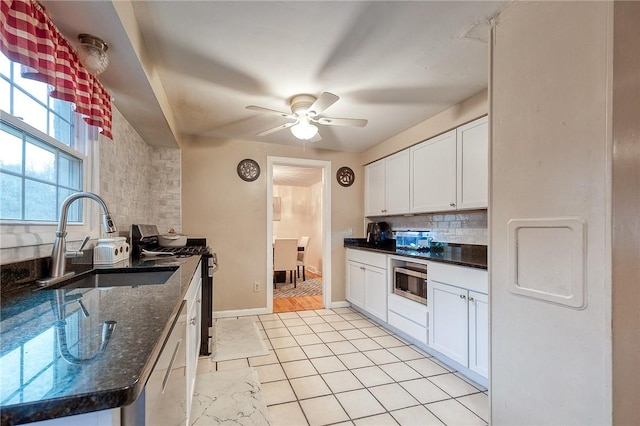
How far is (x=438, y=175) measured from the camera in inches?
110

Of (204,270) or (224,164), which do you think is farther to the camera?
(224,164)

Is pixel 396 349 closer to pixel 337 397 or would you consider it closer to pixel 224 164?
pixel 337 397

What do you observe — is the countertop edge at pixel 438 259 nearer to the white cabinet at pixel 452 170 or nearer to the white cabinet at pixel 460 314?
the white cabinet at pixel 460 314

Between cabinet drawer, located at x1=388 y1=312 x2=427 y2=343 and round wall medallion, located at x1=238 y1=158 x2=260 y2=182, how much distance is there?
7.53 feet

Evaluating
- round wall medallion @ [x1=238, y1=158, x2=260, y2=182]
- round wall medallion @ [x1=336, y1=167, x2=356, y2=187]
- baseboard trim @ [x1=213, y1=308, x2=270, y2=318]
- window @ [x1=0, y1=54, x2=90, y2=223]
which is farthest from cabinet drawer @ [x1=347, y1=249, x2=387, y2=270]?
window @ [x1=0, y1=54, x2=90, y2=223]

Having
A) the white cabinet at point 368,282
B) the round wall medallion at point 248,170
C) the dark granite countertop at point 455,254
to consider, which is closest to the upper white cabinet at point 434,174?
the dark granite countertop at point 455,254

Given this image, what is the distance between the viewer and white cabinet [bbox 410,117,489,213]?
2.34 m

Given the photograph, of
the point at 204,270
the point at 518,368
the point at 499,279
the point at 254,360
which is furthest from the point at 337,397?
the point at 204,270

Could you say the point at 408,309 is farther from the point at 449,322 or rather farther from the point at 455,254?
the point at 455,254

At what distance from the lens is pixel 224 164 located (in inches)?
142

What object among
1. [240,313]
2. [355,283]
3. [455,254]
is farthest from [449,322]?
[240,313]

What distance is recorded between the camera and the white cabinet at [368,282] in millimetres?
3183

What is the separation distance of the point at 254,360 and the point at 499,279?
1.96 m

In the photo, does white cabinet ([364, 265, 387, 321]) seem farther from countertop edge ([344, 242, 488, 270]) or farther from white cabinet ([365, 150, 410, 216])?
white cabinet ([365, 150, 410, 216])
